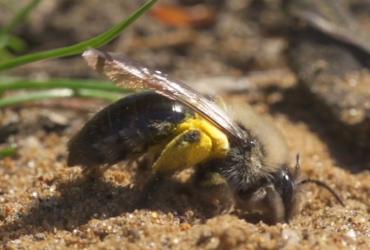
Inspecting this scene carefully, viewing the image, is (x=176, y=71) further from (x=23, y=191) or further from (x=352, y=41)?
(x=23, y=191)

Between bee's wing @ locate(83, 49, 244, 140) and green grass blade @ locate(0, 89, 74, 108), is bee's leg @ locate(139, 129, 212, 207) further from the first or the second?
green grass blade @ locate(0, 89, 74, 108)

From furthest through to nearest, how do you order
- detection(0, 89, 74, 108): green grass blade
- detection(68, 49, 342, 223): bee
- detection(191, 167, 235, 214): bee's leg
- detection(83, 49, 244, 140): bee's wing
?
1. detection(0, 89, 74, 108): green grass blade
2. detection(191, 167, 235, 214): bee's leg
3. detection(68, 49, 342, 223): bee
4. detection(83, 49, 244, 140): bee's wing

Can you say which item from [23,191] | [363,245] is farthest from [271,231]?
[23,191]

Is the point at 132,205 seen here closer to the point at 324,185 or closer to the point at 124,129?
the point at 124,129

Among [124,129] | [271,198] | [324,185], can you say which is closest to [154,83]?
[124,129]

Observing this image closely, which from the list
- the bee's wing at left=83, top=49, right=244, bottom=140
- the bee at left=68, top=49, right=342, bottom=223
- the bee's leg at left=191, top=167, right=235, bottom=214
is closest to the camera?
the bee's wing at left=83, top=49, right=244, bottom=140

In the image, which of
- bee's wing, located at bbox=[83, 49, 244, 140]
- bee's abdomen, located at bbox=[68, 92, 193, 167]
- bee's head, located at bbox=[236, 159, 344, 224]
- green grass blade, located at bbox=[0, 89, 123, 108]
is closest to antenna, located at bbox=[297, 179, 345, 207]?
bee's head, located at bbox=[236, 159, 344, 224]
